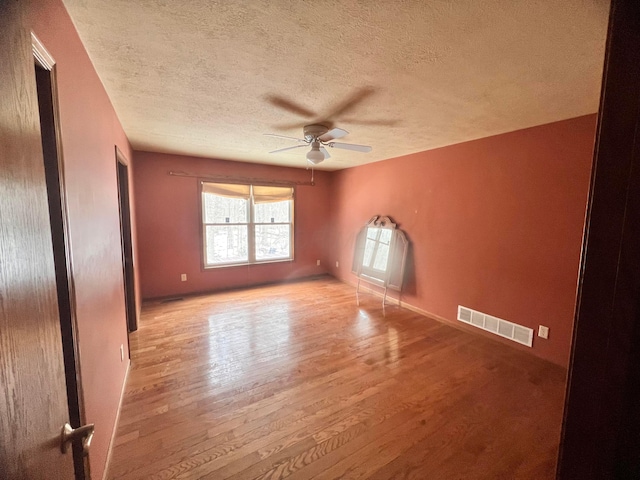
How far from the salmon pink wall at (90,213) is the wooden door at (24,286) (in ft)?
1.73

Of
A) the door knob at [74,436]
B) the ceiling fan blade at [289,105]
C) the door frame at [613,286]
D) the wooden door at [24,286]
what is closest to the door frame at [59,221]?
the door knob at [74,436]

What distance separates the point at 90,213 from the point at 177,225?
3024 millimetres

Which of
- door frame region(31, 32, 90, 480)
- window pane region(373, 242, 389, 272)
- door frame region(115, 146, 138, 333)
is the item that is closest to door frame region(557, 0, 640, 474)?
door frame region(31, 32, 90, 480)

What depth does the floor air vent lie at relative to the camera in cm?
279

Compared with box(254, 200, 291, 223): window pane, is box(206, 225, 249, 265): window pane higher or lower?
lower

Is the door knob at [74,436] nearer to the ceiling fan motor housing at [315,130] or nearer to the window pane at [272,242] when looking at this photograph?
the ceiling fan motor housing at [315,130]

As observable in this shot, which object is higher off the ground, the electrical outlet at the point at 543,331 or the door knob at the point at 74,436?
the door knob at the point at 74,436

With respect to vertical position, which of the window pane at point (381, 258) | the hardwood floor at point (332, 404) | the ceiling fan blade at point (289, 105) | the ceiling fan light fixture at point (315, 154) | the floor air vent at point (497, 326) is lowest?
the hardwood floor at point (332, 404)

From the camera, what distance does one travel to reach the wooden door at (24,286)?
44 cm

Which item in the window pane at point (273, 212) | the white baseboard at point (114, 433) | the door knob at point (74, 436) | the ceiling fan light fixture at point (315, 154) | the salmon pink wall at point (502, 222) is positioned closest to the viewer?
the door knob at point (74, 436)

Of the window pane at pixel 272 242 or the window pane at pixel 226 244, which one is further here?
the window pane at pixel 272 242

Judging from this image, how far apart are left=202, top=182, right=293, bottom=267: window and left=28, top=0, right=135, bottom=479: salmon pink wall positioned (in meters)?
2.55

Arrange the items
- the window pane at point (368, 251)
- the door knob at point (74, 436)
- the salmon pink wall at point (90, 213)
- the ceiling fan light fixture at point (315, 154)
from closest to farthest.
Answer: the door knob at point (74, 436) < the salmon pink wall at point (90, 213) < the ceiling fan light fixture at point (315, 154) < the window pane at point (368, 251)

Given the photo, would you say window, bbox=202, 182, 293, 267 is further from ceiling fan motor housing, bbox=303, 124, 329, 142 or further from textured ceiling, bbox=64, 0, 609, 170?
ceiling fan motor housing, bbox=303, 124, 329, 142
